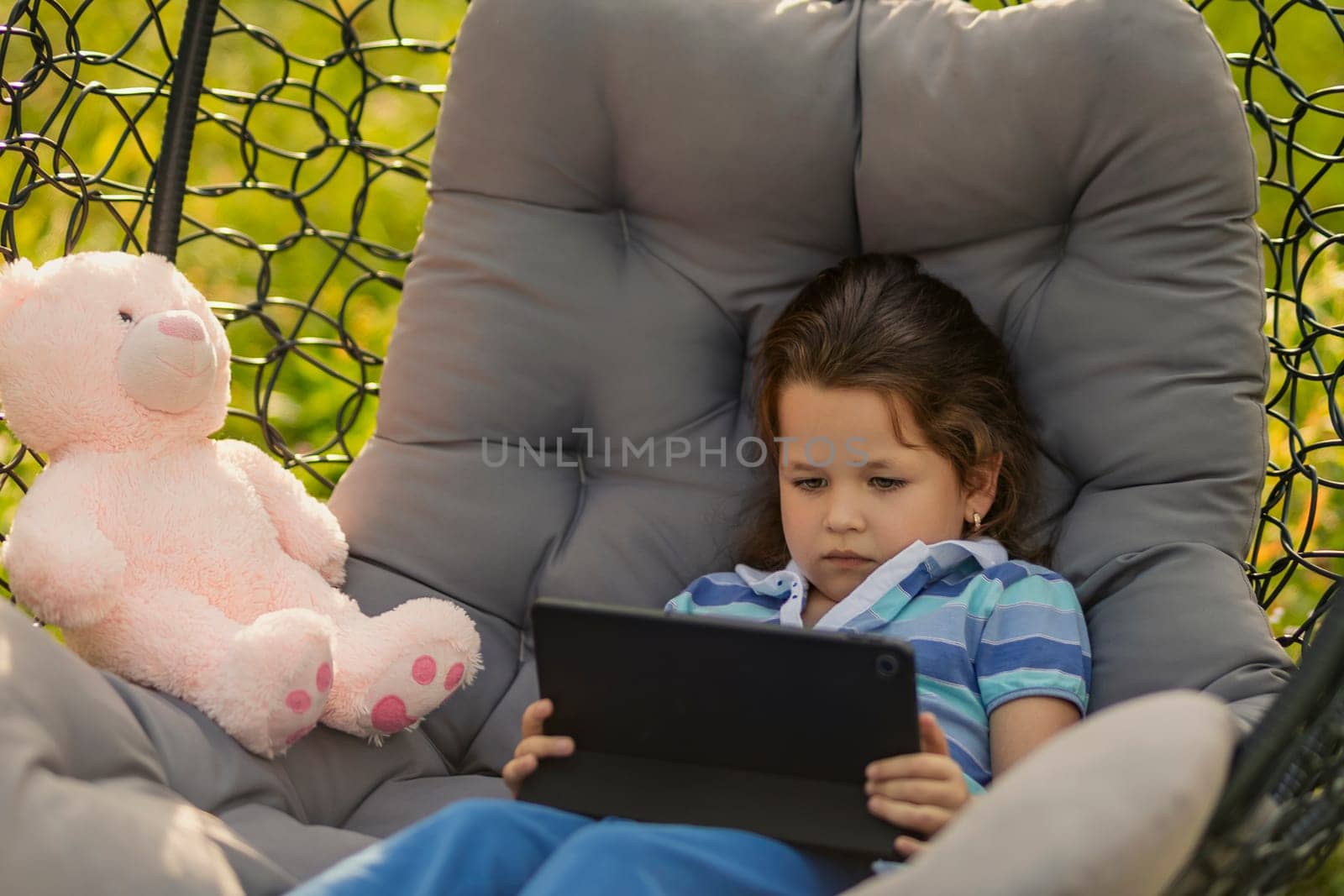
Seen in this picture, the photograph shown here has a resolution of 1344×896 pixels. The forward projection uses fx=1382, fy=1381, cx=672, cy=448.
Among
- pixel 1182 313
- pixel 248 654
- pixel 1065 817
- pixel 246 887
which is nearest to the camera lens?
pixel 1065 817

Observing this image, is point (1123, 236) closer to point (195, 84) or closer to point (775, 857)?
point (775, 857)

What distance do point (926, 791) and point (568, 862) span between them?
0.25m

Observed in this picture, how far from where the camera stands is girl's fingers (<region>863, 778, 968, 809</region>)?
94cm

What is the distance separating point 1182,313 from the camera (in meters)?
1.28

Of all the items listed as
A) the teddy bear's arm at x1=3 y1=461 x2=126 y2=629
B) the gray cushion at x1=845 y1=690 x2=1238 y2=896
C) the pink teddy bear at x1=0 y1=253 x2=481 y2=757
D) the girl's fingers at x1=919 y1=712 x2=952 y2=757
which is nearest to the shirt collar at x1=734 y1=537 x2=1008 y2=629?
the girl's fingers at x1=919 y1=712 x2=952 y2=757

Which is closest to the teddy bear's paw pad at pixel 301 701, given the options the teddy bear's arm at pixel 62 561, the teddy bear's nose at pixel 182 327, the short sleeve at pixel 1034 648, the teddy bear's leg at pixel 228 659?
the teddy bear's leg at pixel 228 659

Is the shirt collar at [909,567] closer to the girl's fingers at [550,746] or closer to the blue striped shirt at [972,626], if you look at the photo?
the blue striped shirt at [972,626]

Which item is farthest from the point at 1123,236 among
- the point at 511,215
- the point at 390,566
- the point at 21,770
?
the point at 21,770

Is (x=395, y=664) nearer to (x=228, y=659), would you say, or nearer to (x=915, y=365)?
(x=228, y=659)

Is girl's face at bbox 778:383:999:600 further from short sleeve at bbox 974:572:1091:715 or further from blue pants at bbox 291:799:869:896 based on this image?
blue pants at bbox 291:799:869:896

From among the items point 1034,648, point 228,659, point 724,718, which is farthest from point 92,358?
point 1034,648

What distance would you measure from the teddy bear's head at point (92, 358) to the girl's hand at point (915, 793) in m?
0.67

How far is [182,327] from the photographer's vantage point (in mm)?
1186

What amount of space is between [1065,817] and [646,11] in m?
0.99
